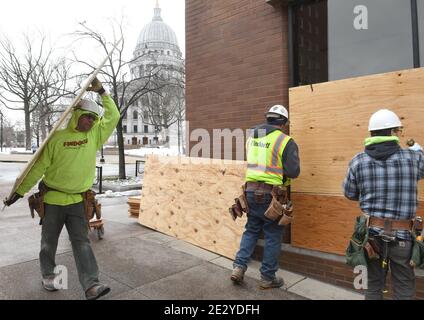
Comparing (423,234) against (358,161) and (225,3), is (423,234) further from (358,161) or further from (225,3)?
(225,3)

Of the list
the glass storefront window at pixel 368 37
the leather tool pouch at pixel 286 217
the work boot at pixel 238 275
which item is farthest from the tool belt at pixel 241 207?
the glass storefront window at pixel 368 37

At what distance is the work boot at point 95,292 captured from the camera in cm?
347

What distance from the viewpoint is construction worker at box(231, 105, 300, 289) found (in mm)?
3895

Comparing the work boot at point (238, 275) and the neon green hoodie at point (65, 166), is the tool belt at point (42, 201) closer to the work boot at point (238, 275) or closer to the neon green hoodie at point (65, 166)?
the neon green hoodie at point (65, 166)

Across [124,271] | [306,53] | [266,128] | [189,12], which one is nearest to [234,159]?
[266,128]

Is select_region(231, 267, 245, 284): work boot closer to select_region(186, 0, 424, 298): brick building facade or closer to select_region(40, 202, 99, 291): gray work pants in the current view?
select_region(186, 0, 424, 298): brick building facade

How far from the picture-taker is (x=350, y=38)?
15.4 ft

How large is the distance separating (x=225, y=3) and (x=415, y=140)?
3.50m

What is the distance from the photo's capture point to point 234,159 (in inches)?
212

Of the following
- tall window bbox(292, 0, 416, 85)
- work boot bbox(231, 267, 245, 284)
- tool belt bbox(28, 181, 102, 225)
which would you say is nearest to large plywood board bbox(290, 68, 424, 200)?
tall window bbox(292, 0, 416, 85)

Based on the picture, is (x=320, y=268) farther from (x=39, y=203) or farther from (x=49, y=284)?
(x=39, y=203)

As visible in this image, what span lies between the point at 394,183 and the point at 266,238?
1.60 m

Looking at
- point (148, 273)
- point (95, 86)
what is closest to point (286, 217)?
point (148, 273)

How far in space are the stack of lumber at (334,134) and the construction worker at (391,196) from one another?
2.89 ft
